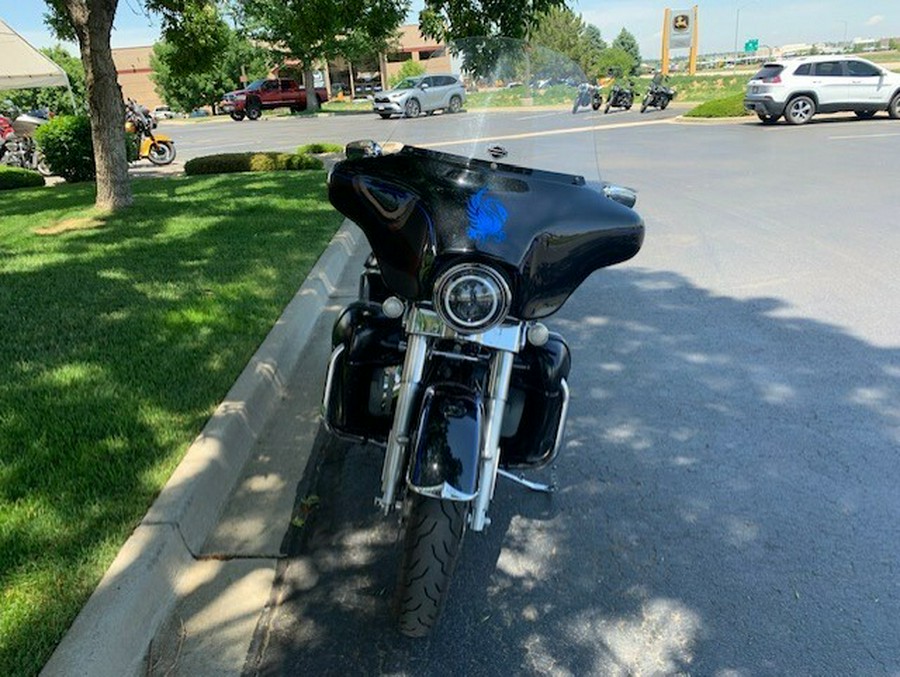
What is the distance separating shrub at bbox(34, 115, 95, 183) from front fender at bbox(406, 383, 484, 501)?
42.9 feet

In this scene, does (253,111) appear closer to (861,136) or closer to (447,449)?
(861,136)

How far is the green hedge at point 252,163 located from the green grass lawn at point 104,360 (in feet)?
15.5

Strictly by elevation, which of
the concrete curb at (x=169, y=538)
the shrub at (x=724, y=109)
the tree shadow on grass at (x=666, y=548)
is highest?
the shrub at (x=724, y=109)

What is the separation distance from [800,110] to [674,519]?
62.4 ft

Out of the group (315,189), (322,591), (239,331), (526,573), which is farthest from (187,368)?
(315,189)

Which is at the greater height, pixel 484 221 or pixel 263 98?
pixel 263 98

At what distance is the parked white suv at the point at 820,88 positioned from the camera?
1825cm

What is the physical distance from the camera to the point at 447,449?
2.14m

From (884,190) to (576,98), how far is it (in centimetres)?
806

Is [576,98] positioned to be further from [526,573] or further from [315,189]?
[315,189]

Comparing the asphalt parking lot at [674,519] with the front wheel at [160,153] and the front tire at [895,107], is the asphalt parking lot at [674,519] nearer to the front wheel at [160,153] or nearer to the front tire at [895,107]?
the front wheel at [160,153]

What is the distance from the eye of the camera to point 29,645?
2074 millimetres

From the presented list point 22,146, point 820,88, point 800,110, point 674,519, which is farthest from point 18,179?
point 820,88

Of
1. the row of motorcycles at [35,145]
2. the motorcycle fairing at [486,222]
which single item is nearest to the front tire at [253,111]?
the row of motorcycles at [35,145]
